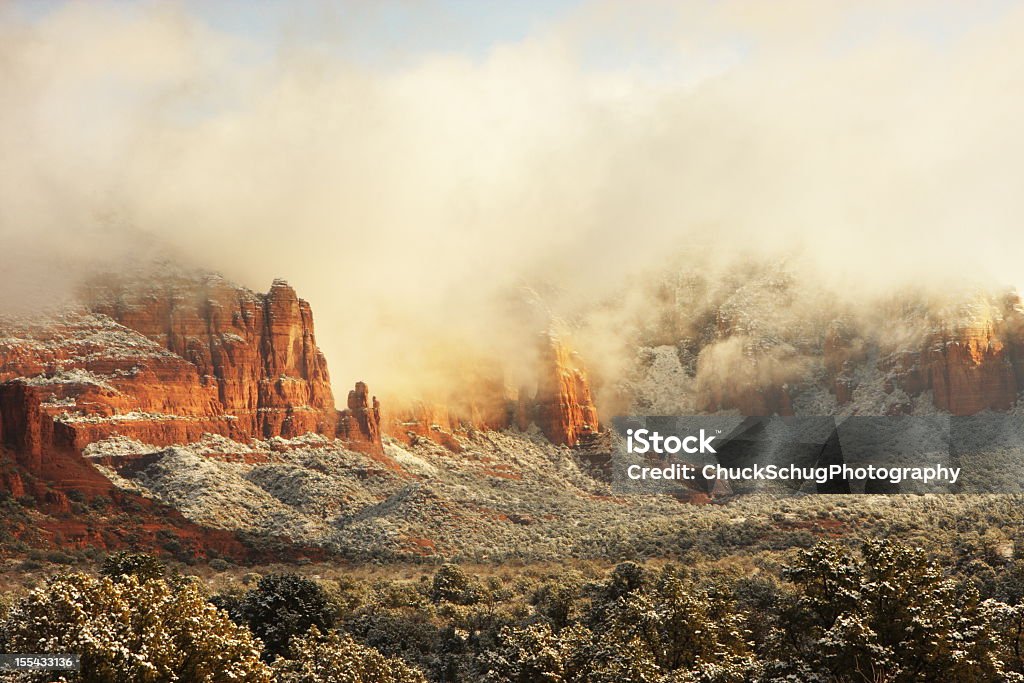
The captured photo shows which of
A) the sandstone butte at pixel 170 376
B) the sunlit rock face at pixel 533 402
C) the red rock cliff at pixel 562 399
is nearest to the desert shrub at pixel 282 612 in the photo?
the sandstone butte at pixel 170 376

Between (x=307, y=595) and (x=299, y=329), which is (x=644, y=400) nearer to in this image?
(x=299, y=329)

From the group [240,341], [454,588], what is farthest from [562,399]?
[454,588]

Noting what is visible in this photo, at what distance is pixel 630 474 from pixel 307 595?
93640mm

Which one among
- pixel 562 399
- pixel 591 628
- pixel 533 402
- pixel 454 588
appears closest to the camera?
pixel 591 628

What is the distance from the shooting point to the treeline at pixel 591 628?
118 feet

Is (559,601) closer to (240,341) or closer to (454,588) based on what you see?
(454,588)

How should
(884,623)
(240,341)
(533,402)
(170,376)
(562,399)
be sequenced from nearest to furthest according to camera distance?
1. (884,623)
2. (170,376)
3. (240,341)
4. (562,399)
5. (533,402)

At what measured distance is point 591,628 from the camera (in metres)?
60.9

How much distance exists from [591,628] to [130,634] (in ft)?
103

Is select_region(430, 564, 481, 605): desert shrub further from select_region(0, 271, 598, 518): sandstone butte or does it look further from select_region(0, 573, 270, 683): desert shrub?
select_region(0, 271, 598, 518): sandstone butte

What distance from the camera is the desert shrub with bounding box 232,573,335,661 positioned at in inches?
2402

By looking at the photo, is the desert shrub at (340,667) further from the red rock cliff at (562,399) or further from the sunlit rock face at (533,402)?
the red rock cliff at (562,399)

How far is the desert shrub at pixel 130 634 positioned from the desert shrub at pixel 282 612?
2262 cm

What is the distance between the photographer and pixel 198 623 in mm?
37031
